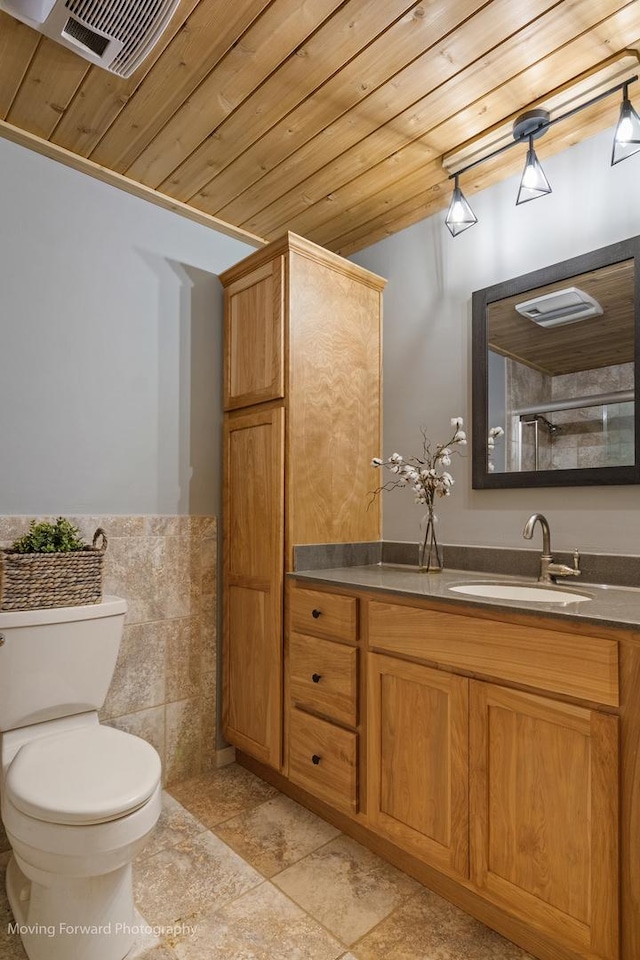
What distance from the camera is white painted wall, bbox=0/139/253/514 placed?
1.90 meters

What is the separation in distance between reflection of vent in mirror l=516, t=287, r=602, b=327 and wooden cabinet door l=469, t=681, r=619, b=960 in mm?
1267

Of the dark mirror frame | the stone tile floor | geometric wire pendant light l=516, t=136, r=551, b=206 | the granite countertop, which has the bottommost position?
the stone tile floor

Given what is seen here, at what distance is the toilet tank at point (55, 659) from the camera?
5.18ft

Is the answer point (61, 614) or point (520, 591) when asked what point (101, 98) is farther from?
point (520, 591)

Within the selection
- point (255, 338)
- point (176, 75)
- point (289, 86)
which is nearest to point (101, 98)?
point (176, 75)

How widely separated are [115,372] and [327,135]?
1.16 meters

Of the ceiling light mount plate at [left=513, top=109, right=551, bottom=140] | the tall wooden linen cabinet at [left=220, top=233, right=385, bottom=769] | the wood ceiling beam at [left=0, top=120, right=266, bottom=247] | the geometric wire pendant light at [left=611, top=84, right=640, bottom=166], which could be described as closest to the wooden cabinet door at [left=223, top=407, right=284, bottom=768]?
the tall wooden linen cabinet at [left=220, top=233, right=385, bottom=769]

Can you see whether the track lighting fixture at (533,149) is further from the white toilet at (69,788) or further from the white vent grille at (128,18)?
the white toilet at (69,788)

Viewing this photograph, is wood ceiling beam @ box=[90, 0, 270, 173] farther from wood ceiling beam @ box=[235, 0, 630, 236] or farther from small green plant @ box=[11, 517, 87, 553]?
small green plant @ box=[11, 517, 87, 553]

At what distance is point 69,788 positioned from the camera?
1.31m

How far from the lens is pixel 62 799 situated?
4.13 ft

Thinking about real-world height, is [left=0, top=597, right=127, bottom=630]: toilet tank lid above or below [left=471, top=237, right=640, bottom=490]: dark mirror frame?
below

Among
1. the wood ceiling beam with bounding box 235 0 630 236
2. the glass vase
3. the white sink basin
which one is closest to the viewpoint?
the wood ceiling beam with bounding box 235 0 630 236

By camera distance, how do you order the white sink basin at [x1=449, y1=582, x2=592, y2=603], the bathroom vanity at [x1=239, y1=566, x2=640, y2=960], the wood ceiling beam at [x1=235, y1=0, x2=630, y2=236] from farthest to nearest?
the white sink basin at [x1=449, y1=582, x2=592, y2=603]
the wood ceiling beam at [x1=235, y1=0, x2=630, y2=236]
the bathroom vanity at [x1=239, y1=566, x2=640, y2=960]
